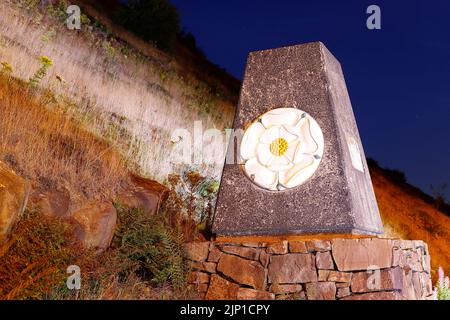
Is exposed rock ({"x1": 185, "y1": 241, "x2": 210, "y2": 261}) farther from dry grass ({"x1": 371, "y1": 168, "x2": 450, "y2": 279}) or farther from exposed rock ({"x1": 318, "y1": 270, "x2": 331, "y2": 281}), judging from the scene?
dry grass ({"x1": 371, "y1": 168, "x2": 450, "y2": 279})

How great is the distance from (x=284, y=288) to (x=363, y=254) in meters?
0.74

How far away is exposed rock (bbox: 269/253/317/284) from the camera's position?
425 cm

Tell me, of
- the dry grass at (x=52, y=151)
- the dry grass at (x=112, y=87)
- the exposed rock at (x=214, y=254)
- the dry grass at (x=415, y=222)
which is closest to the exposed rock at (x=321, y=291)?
the exposed rock at (x=214, y=254)

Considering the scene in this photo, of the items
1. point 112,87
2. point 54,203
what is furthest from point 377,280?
point 112,87

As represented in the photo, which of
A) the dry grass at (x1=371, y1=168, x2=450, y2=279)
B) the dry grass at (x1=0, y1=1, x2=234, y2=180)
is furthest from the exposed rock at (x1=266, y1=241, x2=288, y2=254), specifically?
the dry grass at (x1=371, y1=168, x2=450, y2=279)

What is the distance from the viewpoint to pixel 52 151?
4.68 m

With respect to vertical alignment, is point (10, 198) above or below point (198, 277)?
above

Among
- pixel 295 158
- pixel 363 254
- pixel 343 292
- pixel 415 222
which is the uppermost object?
pixel 415 222

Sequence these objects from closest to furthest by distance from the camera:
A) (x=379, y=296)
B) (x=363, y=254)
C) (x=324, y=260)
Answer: (x=379, y=296) → (x=363, y=254) → (x=324, y=260)

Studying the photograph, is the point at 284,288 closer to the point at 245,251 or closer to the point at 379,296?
the point at 245,251

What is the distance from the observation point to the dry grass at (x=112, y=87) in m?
6.68

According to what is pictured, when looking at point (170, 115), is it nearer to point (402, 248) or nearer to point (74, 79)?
point (74, 79)

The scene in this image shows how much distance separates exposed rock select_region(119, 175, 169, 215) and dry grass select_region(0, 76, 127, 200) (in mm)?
139

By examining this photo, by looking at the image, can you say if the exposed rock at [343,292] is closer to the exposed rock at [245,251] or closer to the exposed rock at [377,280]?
the exposed rock at [377,280]
